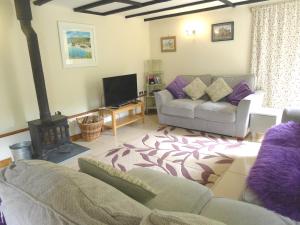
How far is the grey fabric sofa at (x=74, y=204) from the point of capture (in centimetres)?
68

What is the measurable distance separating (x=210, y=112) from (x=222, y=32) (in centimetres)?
173

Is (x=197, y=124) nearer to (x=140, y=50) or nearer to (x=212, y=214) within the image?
(x=140, y=50)

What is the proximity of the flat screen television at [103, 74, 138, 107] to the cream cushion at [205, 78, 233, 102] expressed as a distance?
4.87ft

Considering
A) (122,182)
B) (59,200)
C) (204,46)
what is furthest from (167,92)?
(59,200)

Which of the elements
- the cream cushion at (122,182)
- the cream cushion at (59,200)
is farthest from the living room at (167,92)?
the cream cushion at (59,200)

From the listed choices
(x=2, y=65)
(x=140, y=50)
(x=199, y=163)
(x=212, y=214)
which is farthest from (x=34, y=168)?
(x=140, y=50)

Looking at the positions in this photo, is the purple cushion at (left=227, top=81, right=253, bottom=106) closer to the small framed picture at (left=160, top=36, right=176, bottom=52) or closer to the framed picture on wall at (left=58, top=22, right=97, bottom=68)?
the small framed picture at (left=160, top=36, right=176, bottom=52)

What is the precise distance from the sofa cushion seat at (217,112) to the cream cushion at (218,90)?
187mm

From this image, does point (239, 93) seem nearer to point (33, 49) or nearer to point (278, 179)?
point (278, 179)

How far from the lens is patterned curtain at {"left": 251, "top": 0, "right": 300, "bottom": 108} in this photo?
11.7 feet

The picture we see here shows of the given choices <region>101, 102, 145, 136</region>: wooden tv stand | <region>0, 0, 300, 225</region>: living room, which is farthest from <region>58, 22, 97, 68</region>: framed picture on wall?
<region>101, 102, 145, 136</region>: wooden tv stand

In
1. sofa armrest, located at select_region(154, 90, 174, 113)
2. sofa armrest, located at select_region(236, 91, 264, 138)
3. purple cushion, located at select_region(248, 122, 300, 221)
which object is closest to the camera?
purple cushion, located at select_region(248, 122, 300, 221)

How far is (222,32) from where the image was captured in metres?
4.27

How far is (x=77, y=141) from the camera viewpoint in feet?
12.5
